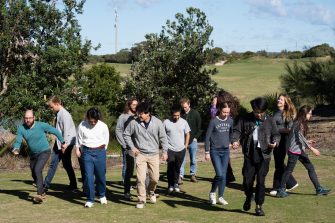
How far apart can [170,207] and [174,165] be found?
1.22m

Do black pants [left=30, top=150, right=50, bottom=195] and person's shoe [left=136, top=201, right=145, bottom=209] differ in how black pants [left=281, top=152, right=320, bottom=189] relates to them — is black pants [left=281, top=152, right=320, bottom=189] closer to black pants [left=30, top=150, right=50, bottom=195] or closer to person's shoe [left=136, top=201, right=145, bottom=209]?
person's shoe [left=136, top=201, right=145, bottom=209]

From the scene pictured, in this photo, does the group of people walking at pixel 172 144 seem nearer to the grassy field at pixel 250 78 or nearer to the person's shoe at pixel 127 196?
the person's shoe at pixel 127 196

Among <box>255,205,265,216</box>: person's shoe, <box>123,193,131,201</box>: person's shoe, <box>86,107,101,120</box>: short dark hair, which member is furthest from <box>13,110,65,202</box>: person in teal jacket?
<box>255,205,265,216</box>: person's shoe

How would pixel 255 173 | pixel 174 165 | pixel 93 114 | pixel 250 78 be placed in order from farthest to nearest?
pixel 250 78
pixel 174 165
pixel 93 114
pixel 255 173

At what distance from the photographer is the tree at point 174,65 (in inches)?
811

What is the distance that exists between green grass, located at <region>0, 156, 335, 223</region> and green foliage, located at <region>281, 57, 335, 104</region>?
1199cm

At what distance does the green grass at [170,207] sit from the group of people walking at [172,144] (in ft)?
0.71

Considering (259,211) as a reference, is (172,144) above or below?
above

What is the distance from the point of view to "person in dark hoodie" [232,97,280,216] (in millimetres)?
8812

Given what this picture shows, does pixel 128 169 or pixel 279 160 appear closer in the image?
pixel 128 169

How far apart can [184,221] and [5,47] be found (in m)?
9.46

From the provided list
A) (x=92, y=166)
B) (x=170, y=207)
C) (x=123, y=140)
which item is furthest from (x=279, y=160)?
(x=92, y=166)

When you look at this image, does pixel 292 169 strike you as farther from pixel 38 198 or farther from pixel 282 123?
pixel 38 198

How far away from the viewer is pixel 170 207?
9.68 m
